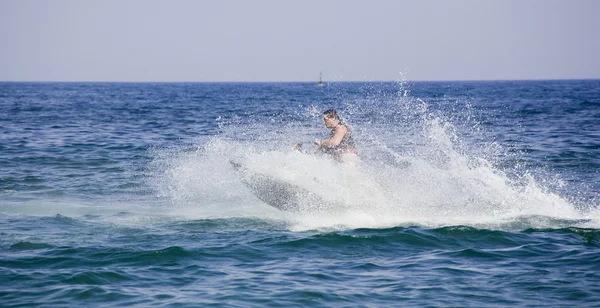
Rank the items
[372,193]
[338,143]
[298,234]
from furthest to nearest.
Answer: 1. [338,143]
2. [372,193]
3. [298,234]

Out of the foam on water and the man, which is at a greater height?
the man

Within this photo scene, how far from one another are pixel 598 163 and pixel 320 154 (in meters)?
10.4

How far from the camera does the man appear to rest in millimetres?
13078

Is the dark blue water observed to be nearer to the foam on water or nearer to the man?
the foam on water

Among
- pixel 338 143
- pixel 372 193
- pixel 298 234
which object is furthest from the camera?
pixel 338 143

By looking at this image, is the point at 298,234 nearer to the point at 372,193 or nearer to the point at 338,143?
the point at 372,193

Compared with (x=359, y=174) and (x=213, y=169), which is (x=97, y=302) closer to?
(x=359, y=174)

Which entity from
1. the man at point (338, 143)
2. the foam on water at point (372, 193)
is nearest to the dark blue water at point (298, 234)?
the foam on water at point (372, 193)

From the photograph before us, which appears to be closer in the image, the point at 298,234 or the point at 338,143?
the point at 298,234

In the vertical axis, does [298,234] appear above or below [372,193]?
below

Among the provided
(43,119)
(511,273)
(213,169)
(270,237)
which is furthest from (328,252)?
(43,119)

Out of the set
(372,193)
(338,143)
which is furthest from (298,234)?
(338,143)

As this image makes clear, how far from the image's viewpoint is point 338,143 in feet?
42.9

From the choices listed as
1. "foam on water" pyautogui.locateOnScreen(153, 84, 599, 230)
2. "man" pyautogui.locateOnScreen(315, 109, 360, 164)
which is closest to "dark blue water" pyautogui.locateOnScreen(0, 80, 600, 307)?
"foam on water" pyautogui.locateOnScreen(153, 84, 599, 230)
